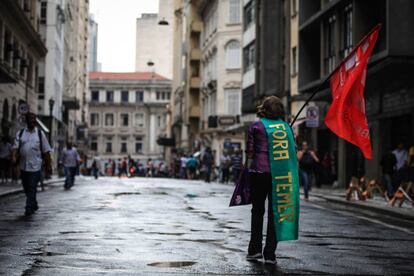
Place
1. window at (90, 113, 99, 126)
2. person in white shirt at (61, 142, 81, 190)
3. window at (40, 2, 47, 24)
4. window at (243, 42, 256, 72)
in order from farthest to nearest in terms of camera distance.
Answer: window at (90, 113, 99, 126)
window at (40, 2, 47, 24)
window at (243, 42, 256, 72)
person in white shirt at (61, 142, 81, 190)

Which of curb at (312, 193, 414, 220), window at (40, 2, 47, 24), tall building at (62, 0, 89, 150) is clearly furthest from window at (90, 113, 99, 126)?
curb at (312, 193, 414, 220)

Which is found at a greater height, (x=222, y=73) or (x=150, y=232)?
(x=222, y=73)

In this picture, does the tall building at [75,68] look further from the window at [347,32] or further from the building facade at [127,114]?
the window at [347,32]

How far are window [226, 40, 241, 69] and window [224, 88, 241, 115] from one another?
6.38 feet

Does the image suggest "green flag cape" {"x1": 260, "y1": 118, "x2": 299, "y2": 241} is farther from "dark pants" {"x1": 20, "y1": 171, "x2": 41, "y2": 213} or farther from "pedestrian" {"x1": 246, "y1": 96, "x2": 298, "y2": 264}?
"dark pants" {"x1": 20, "y1": 171, "x2": 41, "y2": 213}

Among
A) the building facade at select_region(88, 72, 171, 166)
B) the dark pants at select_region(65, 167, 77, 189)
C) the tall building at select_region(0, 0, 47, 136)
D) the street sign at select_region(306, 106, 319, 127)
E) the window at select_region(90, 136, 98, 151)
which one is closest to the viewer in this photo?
the street sign at select_region(306, 106, 319, 127)

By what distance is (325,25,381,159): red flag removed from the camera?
10.2 m

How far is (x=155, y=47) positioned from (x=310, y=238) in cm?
13426

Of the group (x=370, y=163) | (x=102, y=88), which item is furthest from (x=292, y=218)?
(x=102, y=88)

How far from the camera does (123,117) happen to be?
14325 cm

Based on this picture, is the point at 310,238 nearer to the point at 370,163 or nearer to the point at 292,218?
the point at 292,218

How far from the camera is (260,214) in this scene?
8.39 m

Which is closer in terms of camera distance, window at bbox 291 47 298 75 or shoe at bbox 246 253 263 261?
shoe at bbox 246 253 263 261

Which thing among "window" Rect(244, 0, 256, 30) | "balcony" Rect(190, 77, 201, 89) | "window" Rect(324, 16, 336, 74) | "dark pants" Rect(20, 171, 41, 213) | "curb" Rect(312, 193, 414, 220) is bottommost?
"curb" Rect(312, 193, 414, 220)
